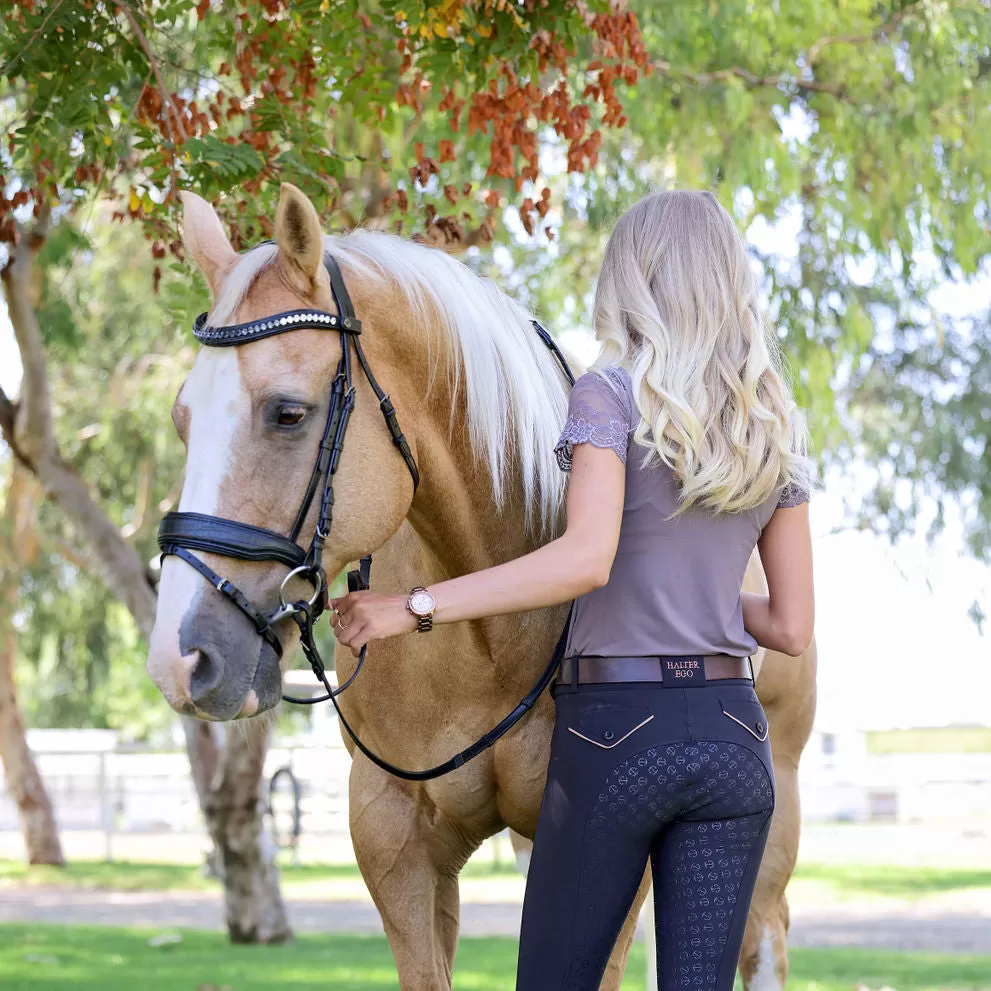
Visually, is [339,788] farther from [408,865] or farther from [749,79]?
[408,865]

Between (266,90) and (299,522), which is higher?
(266,90)

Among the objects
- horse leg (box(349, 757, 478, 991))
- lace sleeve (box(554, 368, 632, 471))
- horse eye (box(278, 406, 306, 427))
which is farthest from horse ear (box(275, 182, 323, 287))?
horse leg (box(349, 757, 478, 991))

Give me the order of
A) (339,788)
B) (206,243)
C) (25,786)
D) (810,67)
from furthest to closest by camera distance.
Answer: (339,788) < (25,786) < (810,67) < (206,243)

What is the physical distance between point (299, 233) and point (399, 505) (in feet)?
1.74

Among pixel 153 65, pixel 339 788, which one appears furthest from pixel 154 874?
pixel 153 65

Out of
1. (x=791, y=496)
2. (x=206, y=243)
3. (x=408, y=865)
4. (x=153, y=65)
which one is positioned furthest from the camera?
(x=153, y=65)

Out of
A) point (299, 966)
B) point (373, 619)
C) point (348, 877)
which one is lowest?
point (348, 877)

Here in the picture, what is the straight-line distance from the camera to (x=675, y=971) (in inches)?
91.0

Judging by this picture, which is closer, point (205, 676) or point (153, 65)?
point (205, 676)

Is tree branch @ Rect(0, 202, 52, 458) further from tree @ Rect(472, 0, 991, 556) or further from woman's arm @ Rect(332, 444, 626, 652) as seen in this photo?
woman's arm @ Rect(332, 444, 626, 652)

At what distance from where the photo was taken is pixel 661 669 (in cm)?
235

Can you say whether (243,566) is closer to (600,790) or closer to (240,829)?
(600,790)

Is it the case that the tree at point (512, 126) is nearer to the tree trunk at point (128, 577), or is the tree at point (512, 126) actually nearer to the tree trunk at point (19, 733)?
the tree trunk at point (128, 577)

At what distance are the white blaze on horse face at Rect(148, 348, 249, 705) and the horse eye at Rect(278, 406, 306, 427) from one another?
0.07m
